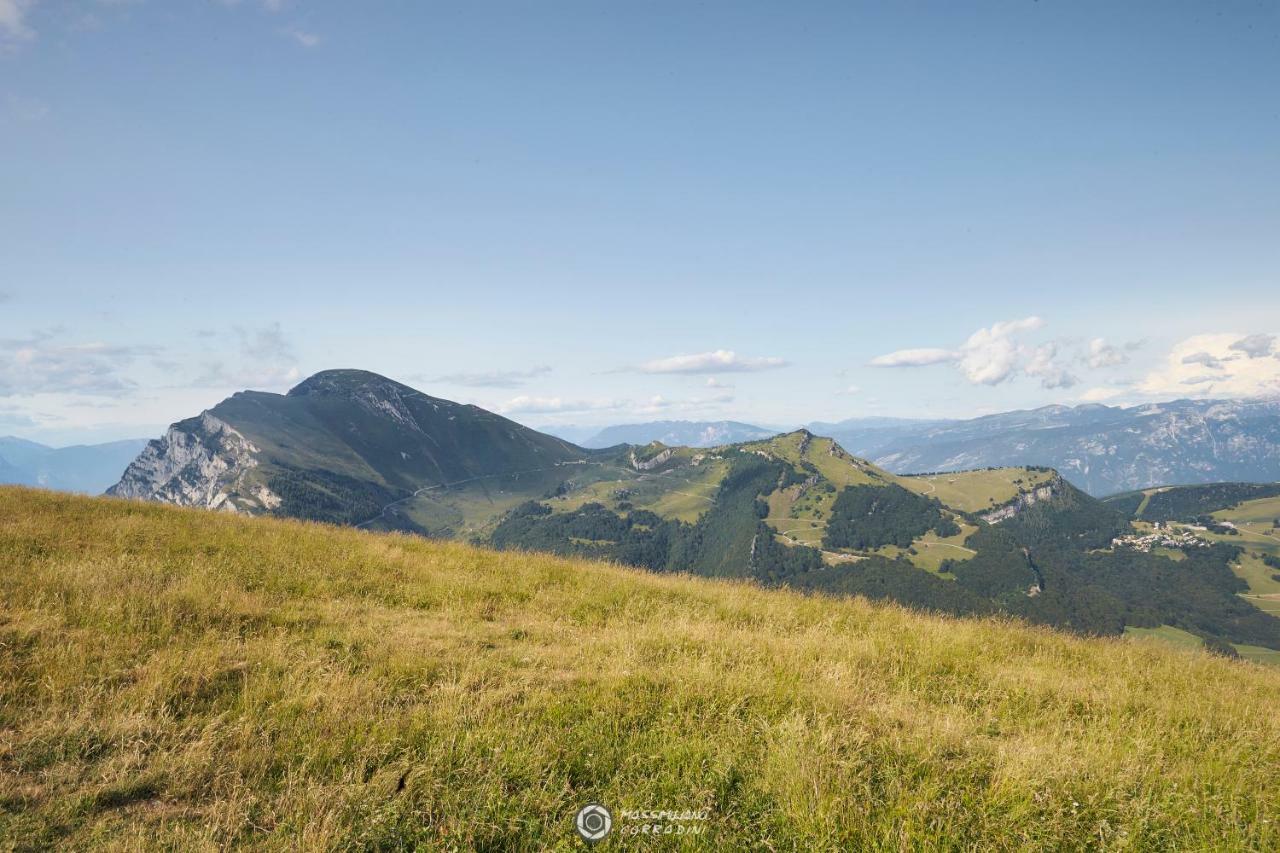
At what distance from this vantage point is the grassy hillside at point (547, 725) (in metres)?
4.98

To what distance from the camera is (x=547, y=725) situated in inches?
252

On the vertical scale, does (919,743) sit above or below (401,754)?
below

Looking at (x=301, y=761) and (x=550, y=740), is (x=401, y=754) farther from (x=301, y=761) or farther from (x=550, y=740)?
(x=550, y=740)

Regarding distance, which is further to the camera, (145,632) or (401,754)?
(145,632)

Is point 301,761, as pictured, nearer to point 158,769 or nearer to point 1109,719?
point 158,769

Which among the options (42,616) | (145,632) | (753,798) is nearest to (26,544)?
(42,616)

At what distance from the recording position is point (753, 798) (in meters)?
5.43

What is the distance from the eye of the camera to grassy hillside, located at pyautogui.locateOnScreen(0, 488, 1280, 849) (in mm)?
4984

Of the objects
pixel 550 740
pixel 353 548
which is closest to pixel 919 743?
pixel 550 740

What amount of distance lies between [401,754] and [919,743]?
5.76 m

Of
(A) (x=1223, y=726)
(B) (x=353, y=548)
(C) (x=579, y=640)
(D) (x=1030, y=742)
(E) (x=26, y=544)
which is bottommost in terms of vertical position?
(A) (x=1223, y=726)

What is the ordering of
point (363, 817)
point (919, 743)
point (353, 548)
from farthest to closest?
1. point (353, 548)
2. point (919, 743)
3. point (363, 817)

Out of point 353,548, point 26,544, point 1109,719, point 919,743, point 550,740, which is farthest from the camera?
point 353,548

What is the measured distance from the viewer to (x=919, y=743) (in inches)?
253
